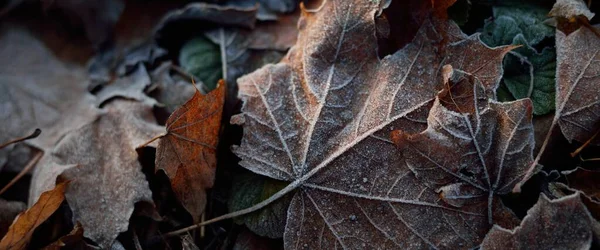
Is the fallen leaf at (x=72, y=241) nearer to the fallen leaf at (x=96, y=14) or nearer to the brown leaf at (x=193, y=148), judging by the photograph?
the brown leaf at (x=193, y=148)

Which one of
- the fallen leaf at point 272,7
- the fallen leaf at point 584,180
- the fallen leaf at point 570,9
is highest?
the fallen leaf at point 570,9

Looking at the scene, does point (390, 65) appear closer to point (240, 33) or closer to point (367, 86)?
point (367, 86)

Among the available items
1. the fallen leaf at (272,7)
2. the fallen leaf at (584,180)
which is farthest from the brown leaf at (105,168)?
the fallen leaf at (584,180)

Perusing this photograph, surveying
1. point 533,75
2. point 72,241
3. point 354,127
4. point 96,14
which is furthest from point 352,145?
point 96,14

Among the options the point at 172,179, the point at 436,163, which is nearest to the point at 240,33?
the point at 172,179

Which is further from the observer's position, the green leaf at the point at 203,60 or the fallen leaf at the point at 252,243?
the green leaf at the point at 203,60

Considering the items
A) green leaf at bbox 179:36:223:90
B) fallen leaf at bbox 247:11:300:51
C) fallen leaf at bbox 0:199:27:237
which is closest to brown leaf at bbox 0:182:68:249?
fallen leaf at bbox 0:199:27:237

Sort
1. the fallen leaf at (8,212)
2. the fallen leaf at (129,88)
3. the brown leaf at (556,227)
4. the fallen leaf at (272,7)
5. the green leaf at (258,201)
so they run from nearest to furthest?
the brown leaf at (556,227) → the green leaf at (258,201) → the fallen leaf at (8,212) → the fallen leaf at (129,88) → the fallen leaf at (272,7)

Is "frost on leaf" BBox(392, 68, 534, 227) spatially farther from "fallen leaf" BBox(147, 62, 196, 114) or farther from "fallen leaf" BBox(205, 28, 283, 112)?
"fallen leaf" BBox(147, 62, 196, 114)
